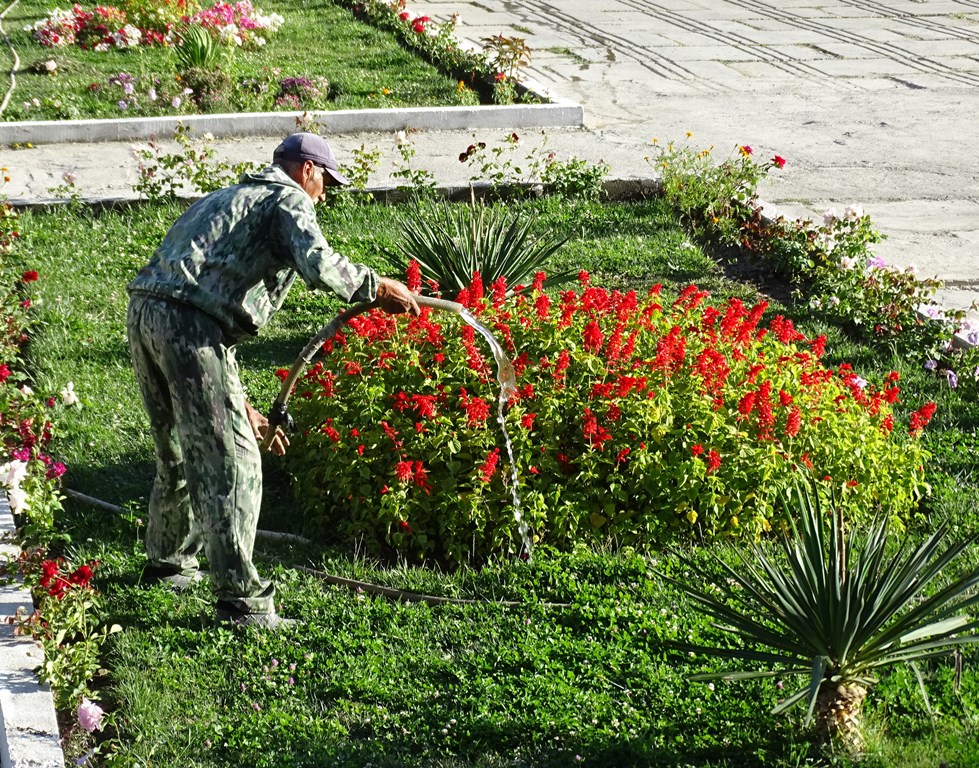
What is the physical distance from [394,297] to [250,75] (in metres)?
9.13

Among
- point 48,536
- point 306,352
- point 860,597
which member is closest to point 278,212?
point 306,352

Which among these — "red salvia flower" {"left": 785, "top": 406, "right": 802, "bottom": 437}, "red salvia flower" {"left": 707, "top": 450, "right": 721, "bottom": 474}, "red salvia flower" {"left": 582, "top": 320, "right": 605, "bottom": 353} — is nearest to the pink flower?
"red salvia flower" {"left": 707, "top": 450, "right": 721, "bottom": 474}

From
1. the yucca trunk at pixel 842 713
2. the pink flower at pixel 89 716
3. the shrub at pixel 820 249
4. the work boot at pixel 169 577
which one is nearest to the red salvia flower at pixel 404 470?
the work boot at pixel 169 577

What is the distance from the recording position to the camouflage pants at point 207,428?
4102 millimetres

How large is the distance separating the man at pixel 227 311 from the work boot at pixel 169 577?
0.36m

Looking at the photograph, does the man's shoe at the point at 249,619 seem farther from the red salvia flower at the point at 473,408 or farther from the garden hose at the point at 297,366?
the red salvia flower at the point at 473,408

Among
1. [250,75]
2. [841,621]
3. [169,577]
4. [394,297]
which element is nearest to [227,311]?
[394,297]

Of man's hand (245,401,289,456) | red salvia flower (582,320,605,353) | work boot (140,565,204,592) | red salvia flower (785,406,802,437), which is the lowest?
work boot (140,565,204,592)

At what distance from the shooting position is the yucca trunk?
3.76m

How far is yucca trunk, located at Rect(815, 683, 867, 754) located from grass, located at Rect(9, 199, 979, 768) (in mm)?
65

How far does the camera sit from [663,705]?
4.07 metres

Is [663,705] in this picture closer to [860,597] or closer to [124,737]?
[860,597]

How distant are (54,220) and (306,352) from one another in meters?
4.99

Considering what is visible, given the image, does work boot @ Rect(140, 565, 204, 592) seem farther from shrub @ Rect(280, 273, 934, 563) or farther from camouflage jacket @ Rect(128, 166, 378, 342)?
camouflage jacket @ Rect(128, 166, 378, 342)
